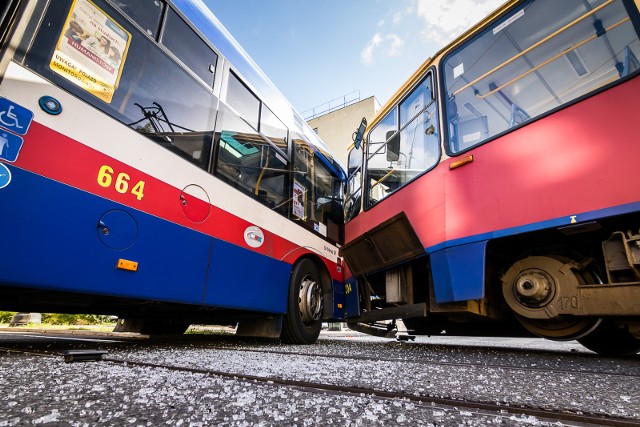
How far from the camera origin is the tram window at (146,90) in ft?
5.70

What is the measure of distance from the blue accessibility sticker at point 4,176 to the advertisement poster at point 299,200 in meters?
2.56

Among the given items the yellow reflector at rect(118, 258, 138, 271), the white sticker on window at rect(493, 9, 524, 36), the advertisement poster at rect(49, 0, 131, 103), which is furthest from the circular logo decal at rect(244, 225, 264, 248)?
the white sticker on window at rect(493, 9, 524, 36)

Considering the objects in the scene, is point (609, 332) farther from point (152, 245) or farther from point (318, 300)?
point (152, 245)

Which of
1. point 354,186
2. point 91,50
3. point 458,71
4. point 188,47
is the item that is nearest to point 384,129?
point 354,186

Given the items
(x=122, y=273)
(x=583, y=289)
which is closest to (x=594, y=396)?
(x=583, y=289)

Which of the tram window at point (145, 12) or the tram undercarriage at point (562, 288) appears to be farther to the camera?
the tram window at point (145, 12)

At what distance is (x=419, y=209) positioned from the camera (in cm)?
297

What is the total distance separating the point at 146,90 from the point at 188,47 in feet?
2.17

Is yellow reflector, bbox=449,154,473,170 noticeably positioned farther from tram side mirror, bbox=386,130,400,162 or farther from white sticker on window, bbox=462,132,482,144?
tram side mirror, bbox=386,130,400,162

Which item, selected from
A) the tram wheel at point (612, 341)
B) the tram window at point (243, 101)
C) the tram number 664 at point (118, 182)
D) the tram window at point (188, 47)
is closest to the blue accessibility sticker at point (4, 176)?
the tram number 664 at point (118, 182)

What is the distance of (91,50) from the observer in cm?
192

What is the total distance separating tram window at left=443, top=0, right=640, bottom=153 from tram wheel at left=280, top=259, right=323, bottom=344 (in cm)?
217

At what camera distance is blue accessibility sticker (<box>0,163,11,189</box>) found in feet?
4.83

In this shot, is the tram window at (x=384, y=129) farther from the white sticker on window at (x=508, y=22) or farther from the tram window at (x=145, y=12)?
the tram window at (x=145, y=12)
